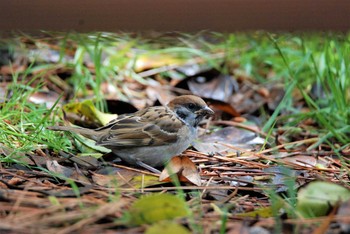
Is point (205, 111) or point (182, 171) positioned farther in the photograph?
point (205, 111)

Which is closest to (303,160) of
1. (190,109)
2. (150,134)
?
(190,109)

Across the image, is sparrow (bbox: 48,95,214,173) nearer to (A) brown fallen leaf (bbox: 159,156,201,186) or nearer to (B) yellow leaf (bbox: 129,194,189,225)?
(A) brown fallen leaf (bbox: 159,156,201,186)

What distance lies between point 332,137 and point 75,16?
3.67 meters

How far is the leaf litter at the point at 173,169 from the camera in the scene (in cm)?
238

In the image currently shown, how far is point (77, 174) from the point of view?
3.49m

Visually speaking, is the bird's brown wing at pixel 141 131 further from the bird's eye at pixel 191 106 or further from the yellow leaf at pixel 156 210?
the yellow leaf at pixel 156 210

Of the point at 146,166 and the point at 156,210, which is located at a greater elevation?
the point at 156,210

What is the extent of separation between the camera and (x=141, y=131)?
14.0 ft

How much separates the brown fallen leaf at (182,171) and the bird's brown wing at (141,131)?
579 millimetres

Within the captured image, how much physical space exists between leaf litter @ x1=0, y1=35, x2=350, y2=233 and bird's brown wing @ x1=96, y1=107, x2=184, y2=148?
0.17 metres

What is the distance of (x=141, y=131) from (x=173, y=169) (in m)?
0.78

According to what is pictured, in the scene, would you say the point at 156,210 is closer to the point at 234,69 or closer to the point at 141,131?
the point at 141,131

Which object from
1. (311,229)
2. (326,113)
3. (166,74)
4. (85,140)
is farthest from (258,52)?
(311,229)

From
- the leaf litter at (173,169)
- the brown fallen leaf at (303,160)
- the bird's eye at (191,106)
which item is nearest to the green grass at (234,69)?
the leaf litter at (173,169)
